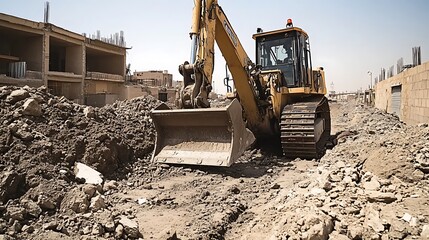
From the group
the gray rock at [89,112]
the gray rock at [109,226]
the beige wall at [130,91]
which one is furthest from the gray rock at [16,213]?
the beige wall at [130,91]

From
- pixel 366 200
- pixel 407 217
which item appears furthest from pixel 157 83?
pixel 407 217

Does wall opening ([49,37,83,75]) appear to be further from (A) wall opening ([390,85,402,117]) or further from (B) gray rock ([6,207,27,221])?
(B) gray rock ([6,207,27,221])

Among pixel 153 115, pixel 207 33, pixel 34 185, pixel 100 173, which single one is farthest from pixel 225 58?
pixel 34 185

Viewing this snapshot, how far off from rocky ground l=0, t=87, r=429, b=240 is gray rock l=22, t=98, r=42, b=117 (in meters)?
0.02

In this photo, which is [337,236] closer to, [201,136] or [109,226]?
[109,226]

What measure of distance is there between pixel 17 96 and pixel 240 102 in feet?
14.1

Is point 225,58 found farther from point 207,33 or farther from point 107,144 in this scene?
point 107,144

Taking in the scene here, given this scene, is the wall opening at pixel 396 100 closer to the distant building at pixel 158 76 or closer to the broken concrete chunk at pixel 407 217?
the broken concrete chunk at pixel 407 217

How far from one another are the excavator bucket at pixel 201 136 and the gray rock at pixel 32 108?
192 centimetres

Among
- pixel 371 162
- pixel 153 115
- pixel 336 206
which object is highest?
pixel 153 115

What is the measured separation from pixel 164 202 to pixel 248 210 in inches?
43.4

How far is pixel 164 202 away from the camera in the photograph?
416cm

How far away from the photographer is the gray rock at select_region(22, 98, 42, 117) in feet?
16.9

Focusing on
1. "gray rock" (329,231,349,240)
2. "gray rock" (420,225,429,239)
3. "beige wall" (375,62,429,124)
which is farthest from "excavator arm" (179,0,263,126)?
"beige wall" (375,62,429,124)
